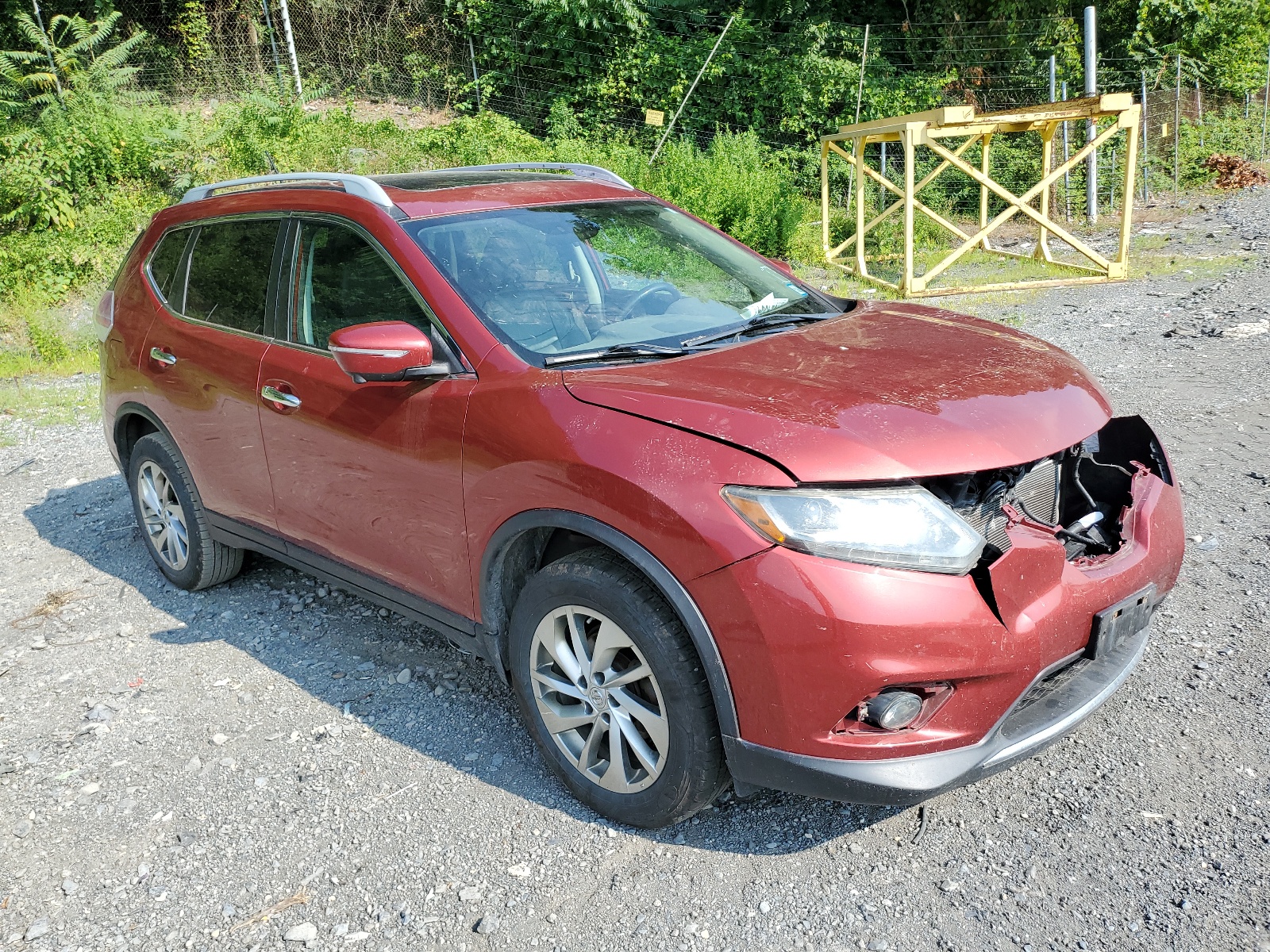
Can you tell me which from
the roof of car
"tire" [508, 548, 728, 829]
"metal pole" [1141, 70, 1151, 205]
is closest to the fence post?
"metal pole" [1141, 70, 1151, 205]

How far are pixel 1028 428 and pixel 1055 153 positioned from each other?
1717 cm

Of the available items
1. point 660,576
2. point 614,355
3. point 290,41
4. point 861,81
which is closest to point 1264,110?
point 861,81

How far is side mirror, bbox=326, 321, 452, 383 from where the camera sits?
303 centimetres

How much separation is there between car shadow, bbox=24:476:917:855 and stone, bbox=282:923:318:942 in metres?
0.71

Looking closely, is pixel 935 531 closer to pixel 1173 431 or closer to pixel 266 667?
pixel 266 667

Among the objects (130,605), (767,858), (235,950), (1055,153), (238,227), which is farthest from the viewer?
(1055,153)

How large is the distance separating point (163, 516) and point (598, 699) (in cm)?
293

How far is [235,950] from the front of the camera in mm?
2588

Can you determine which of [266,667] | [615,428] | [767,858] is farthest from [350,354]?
[767,858]

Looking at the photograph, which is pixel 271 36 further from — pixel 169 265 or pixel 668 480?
pixel 668 480

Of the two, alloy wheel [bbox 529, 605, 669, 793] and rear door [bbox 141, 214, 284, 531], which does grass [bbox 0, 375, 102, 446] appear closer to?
rear door [bbox 141, 214, 284, 531]

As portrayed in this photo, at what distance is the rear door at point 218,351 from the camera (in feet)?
12.9

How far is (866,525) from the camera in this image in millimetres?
2387

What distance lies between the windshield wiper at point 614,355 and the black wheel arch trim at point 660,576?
0.48 metres
